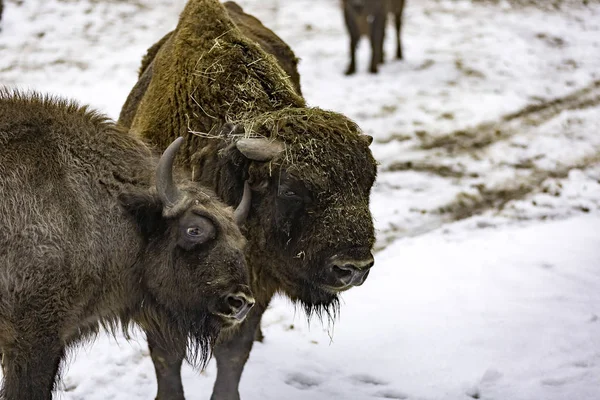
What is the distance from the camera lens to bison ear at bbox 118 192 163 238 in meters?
3.88

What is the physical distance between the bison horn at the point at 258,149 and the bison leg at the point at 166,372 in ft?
4.32

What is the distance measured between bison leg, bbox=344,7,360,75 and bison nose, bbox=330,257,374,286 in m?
9.69

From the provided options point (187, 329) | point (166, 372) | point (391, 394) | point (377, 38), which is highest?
point (187, 329)

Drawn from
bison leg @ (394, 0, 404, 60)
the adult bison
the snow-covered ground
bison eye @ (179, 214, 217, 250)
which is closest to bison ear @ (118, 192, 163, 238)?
bison eye @ (179, 214, 217, 250)

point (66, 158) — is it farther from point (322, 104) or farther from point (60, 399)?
point (322, 104)

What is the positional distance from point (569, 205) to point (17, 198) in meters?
6.41

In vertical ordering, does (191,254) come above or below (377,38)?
above

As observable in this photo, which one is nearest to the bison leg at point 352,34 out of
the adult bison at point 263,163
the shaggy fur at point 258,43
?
the shaggy fur at point 258,43

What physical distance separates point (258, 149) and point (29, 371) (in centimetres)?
165

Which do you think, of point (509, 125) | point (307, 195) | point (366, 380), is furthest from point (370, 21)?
point (307, 195)

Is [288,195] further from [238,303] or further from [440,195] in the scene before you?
[440,195]

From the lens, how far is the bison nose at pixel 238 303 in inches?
149

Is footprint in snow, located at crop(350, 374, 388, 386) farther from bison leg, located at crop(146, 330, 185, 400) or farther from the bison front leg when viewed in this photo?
bison leg, located at crop(146, 330, 185, 400)

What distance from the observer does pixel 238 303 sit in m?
3.81
